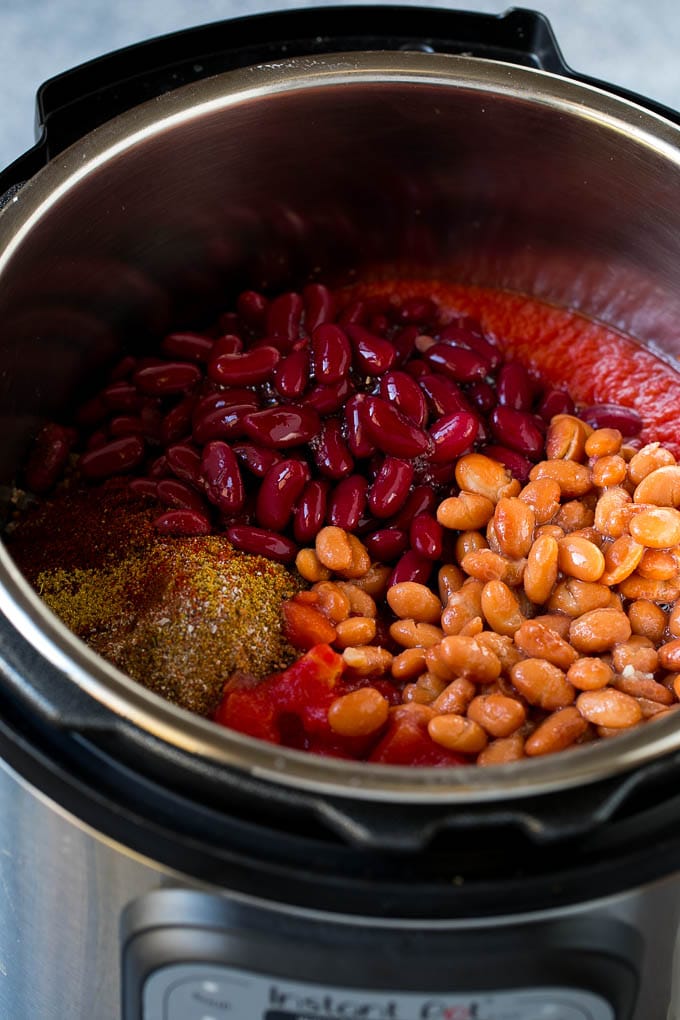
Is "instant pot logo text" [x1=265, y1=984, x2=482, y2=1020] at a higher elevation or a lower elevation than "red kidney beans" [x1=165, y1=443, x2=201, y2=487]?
lower

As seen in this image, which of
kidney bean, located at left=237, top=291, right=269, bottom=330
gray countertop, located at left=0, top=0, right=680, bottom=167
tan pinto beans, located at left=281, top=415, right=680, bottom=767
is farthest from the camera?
gray countertop, located at left=0, top=0, right=680, bottom=167

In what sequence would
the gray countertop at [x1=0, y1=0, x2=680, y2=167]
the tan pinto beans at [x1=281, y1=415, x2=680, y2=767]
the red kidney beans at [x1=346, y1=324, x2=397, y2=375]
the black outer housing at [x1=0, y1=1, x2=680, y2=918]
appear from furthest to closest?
1. the gray countertop at [x1=0, y1=0, x2=680, y2=167]
2. the red kidney beans at [x1=346, y1=324, x2=397, y2=375]
3. the tan pinto beans at [x1=281, y1=415, x2=680, y2=767]
4. the black outer housing at [x1=0, y1=1, x2=680, y2=918]

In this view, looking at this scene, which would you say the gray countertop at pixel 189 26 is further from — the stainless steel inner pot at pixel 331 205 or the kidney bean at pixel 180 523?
the kidney bean at pixel 180 523

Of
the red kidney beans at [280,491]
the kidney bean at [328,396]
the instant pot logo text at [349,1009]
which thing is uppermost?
the kidney bean at [328,396]

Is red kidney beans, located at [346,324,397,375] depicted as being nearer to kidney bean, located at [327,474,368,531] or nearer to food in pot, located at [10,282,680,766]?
food in pot, located at [10,282,680,766]

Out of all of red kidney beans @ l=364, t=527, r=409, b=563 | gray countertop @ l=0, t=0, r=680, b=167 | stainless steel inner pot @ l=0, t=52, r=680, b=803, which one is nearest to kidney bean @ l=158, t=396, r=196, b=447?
stainless steel inner pot @ l=0, t=52, r=680, b=803

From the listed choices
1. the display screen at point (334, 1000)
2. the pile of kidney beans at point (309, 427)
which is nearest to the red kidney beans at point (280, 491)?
the pile of kidney beans at point (309, 427)

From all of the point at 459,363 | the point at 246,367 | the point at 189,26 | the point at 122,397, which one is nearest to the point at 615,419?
the point at 459,363
